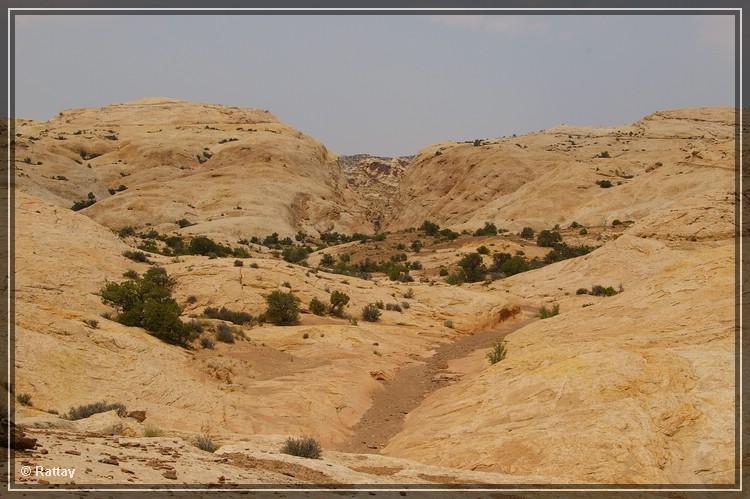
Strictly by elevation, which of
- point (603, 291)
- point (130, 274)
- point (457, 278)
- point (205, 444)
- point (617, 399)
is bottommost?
point (205, 444)

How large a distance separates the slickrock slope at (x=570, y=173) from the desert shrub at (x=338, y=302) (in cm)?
2753

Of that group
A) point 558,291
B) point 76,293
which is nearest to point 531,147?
point 558,291

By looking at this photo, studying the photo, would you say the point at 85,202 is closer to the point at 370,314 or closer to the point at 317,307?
the point at 317,307

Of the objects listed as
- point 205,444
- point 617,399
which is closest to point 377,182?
point 617,399

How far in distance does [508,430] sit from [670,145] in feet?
282

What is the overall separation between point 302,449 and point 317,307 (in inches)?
671

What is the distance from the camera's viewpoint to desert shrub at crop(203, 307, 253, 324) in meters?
24.7

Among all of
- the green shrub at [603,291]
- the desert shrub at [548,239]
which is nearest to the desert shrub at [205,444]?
the green shrub at [603,291]

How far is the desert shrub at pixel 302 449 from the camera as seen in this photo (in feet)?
34.0

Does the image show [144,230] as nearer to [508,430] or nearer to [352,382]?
[352,382]

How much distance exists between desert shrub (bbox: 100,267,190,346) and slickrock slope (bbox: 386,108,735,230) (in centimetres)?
3600

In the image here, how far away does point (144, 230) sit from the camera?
192 feet

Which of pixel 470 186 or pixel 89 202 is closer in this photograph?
pixel 89 202

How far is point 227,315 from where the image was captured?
2500 cm
